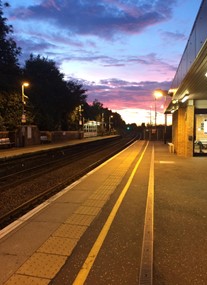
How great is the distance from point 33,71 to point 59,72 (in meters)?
6.20

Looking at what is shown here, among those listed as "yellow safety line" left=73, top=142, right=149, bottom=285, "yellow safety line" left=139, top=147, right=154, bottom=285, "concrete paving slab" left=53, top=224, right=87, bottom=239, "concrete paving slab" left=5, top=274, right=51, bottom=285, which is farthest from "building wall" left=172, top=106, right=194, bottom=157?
"concrete paving slab" left=5, top=274, right=51, bottom=285

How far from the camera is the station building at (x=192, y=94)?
34.8ft

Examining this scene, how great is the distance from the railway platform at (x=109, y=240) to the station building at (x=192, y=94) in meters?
4.03

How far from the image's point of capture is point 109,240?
18.2ft

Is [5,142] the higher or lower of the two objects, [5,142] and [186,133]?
the lower

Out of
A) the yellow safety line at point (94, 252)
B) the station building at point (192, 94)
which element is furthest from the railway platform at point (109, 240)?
the station building at point (192, 94)

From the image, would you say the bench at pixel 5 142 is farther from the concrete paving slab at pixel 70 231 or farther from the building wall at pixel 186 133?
the concrete paving slab at pixel 70 231

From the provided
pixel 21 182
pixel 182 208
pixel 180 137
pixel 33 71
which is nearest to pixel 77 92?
pixel 33 71

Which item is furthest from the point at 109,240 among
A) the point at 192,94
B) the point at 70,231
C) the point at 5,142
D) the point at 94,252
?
the point at 5,142

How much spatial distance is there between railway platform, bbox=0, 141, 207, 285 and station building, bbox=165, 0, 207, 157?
13.2 feet

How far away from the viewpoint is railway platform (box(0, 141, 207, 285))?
14.2ft

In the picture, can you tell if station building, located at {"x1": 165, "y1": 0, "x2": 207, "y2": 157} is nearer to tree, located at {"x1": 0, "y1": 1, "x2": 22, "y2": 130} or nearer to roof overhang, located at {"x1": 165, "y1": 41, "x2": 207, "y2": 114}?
roof overhang, located at {"x1": 165, "y1": 41, "x2": 207, "y2": 114}

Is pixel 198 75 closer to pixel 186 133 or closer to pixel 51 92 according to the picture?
pixel 186 133

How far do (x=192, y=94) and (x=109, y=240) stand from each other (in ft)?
44.8
